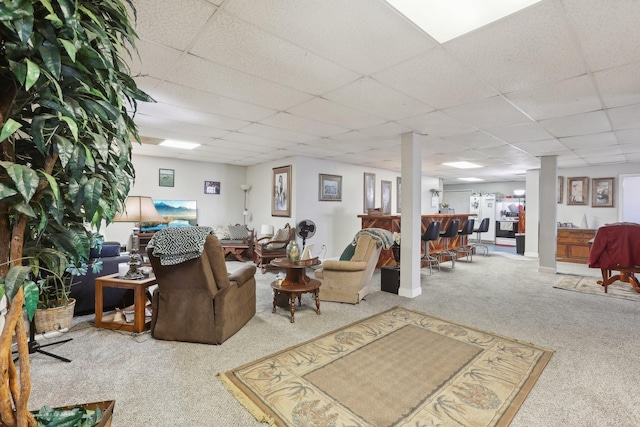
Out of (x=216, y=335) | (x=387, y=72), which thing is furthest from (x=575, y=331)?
(x=216, y=335)

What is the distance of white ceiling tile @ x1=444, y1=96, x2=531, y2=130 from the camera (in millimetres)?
3208

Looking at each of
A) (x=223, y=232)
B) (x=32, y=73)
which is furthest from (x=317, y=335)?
(x=223, y=232)

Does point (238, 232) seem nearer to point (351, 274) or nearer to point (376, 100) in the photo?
point (351, 274)

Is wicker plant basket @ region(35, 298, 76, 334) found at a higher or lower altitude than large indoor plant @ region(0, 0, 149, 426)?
lower

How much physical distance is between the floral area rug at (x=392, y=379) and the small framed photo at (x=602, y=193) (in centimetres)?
688

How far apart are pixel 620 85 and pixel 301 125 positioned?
128 inches

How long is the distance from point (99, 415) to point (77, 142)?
106cm

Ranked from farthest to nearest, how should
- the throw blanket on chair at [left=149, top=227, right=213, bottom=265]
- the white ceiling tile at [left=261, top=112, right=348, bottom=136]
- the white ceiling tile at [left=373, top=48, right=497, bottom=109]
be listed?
the white ceiling tile at [left=261, top=112, right=348, bottom=136] < the throw blanket on chair at [left=149, top=227, right=213, bottom=265] < the white ceiling tile at [left=373, top=48, right=497, bottom=109]

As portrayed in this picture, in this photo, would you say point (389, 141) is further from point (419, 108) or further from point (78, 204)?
point (78, 204)

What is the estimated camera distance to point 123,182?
1.14m

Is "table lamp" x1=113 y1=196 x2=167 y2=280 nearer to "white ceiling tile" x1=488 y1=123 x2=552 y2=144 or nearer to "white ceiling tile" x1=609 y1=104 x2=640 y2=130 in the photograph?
"white ceiling tile" x1=488 y1=123 x2=552 y2=144

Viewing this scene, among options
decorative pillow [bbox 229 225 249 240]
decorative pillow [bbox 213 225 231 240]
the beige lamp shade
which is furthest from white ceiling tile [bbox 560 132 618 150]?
decorative pillow [bbox 213 225 231 240]

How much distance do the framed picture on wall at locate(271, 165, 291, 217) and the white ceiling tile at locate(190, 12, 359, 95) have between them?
3.86 meters

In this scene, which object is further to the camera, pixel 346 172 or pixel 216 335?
pixel 346 172
